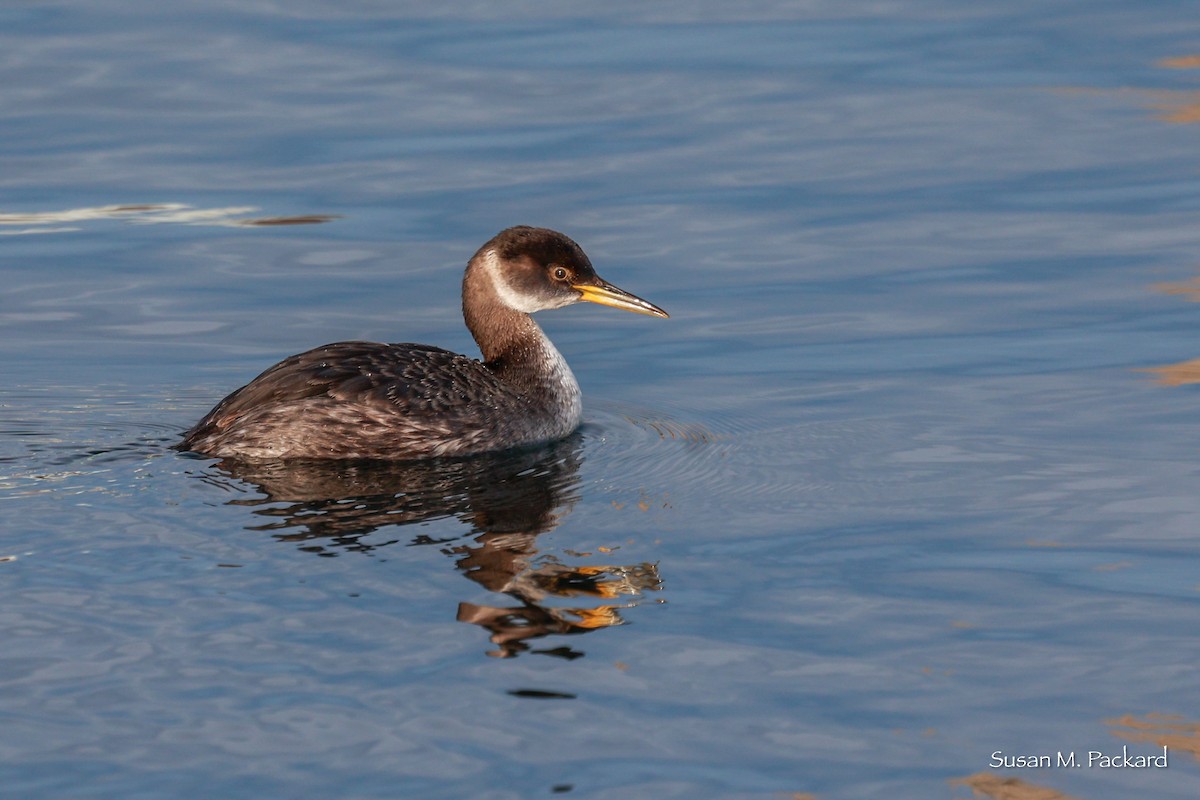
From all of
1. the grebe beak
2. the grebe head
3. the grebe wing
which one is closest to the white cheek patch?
the grebe head

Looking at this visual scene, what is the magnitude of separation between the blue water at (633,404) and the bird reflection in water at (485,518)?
4 cm

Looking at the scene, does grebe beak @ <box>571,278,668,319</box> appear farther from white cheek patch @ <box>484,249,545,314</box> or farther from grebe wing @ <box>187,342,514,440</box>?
grebe wing @ <box>187,342,514,440</box>

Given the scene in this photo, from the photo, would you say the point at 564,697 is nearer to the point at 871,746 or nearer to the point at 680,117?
the point at 871,746

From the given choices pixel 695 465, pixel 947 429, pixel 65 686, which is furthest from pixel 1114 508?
pixel 65 686

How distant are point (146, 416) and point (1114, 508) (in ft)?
18.1

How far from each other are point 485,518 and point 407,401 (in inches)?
55.8

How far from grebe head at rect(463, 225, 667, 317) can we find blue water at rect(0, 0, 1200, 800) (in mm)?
693

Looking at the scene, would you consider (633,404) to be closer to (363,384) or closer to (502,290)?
(502,290)

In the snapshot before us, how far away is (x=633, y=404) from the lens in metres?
11.4

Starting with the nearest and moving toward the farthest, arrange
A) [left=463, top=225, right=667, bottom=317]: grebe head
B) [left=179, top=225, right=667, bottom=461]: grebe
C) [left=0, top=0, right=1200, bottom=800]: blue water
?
1. [left=0, top=0, right=1200, bottom=800]: blue water
2. [left=179, top=225, right=667, bottom=461]: grebe
3. [left=463, top=225, right=667, bottom=317]: grebe head

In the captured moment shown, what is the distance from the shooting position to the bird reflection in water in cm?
757

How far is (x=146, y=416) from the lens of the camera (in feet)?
35.6

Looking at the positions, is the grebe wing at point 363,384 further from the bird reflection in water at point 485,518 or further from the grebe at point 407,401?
the bird reflection in water at point 485,518

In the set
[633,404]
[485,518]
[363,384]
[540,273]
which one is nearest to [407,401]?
[363,384]
